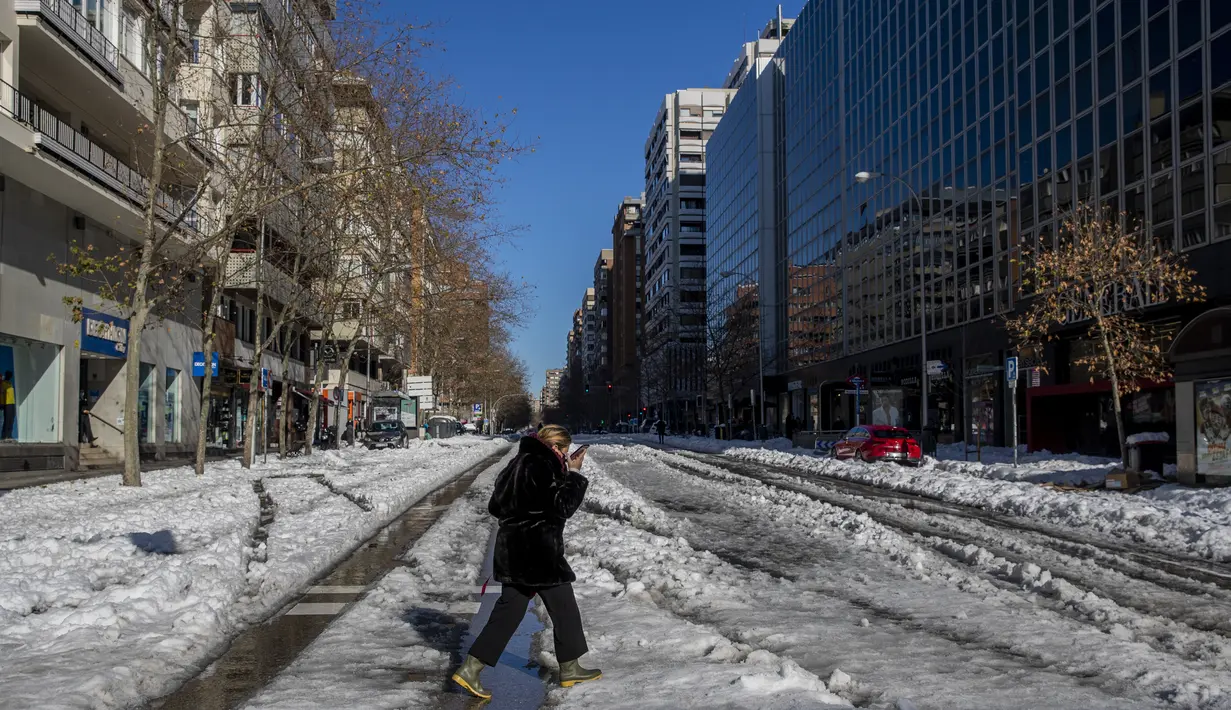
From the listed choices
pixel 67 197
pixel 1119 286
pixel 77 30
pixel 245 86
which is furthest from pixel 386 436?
pixel 1119 286

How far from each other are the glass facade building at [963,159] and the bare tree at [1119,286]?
1393 millimetres

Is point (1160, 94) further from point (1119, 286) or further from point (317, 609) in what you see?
point (317, 609)

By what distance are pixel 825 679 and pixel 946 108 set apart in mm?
45492

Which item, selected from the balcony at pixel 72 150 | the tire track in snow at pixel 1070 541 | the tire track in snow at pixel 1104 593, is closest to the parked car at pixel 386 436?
the balcony at pixel 72 150

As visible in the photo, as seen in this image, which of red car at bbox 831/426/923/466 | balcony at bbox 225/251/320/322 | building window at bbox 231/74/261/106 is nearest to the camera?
building window at bbox 231/74/261/106

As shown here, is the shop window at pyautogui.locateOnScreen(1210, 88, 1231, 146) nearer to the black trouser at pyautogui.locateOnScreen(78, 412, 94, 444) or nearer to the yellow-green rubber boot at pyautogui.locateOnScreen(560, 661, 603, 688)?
the yellow-green rubber boot at pyautogui.locateOnScreen(560, 661, 603, 688)

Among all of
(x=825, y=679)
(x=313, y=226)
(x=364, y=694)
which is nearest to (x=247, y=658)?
(x=364, y=694)

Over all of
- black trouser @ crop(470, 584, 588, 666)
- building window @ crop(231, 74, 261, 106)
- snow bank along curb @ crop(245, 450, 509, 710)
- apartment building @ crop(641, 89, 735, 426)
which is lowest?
snow bank along curb @ crop(245, 450, 509, 710)

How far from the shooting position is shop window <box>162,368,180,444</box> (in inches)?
Answer: 1369

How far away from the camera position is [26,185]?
80.2 ft

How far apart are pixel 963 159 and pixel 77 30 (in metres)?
35.0

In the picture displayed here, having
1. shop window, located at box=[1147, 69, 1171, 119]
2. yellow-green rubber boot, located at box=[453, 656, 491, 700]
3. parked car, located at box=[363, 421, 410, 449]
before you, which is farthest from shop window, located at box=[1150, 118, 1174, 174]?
parked car, located at box=[363, 421, 410, 449]

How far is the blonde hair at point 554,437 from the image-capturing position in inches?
227

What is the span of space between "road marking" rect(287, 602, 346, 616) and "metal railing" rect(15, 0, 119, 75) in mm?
19196
